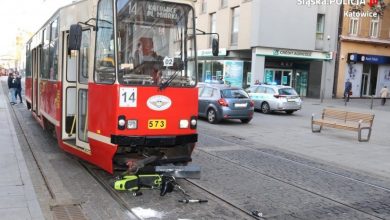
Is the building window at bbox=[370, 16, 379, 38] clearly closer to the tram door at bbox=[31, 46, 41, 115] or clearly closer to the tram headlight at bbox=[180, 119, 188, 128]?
the tram door at bbox=[31, 46, 41, 115]

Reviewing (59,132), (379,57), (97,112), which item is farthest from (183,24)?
(379,57)

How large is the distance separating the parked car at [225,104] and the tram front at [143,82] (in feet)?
33.2

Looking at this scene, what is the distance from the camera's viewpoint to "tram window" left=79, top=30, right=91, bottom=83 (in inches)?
319

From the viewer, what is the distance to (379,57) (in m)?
40.2

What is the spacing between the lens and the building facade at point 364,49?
38.4 meters

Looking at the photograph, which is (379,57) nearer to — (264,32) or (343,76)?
(343,76)

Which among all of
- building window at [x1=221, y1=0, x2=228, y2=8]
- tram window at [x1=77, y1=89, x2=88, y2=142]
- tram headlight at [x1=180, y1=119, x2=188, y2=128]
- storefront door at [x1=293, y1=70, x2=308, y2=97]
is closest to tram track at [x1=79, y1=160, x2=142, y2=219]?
tram window at [x1=77, y1=89, x2=88, y2=142]

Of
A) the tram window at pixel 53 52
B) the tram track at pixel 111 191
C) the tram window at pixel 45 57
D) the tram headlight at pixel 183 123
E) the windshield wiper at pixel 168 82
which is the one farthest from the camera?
the tram window at pixel 45 57

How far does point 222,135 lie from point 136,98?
7.84 meters

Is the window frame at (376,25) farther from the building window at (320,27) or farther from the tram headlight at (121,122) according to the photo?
the tram headlight at (121,122)

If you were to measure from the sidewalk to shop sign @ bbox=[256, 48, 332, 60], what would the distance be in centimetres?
2693

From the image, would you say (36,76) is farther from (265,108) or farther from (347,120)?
(265,108)

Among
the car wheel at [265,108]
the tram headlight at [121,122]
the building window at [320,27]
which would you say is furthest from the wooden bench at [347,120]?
the building window at [320,27]

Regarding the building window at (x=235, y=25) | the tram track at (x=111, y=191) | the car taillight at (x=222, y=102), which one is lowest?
the tram track at (x=111, y=191)
